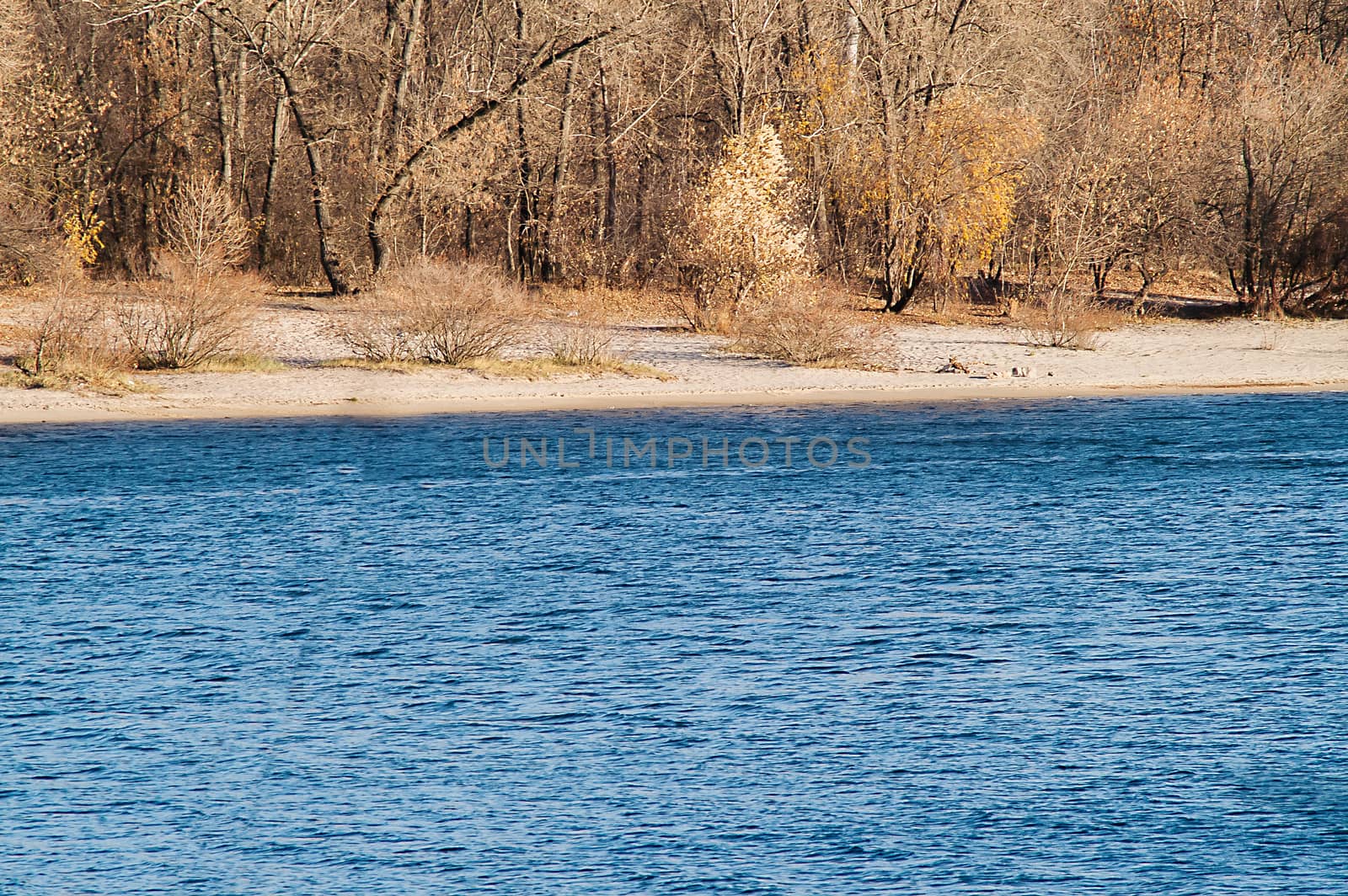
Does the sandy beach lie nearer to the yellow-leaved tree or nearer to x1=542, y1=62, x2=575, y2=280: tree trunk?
the yellow-leaved tree

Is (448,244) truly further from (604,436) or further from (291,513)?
(291,513)

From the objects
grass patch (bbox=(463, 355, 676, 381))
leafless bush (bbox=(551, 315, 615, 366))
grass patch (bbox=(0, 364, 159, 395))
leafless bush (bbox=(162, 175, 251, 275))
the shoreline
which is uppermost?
leafless bush (bbox=(162, 175, 251, 275))

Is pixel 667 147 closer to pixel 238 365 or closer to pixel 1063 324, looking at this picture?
pixel 1063 324

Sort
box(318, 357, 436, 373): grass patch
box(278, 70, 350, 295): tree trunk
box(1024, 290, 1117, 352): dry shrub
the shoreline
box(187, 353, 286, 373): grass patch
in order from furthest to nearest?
box(278, 70, 350, 295): tree trunk → box(1024, 290, 1117, 352): dry shrub → box(318, 357, 436, 373): grass patch → box(187, 353, 286, 373): grass patch → the shoreline

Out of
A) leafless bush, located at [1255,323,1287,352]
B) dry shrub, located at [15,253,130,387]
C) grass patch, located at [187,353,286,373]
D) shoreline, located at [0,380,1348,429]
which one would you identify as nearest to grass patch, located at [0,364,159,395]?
dry shrub, located at [15,253,130,387]

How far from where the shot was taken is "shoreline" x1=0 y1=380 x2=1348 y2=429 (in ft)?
89.4

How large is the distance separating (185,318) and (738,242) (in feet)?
40.8

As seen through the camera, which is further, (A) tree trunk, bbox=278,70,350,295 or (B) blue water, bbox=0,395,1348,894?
(A) tree trunk, bbox=278,70,350,295

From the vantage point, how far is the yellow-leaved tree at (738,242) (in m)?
35.9

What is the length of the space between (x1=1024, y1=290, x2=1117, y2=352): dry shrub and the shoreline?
3.31m

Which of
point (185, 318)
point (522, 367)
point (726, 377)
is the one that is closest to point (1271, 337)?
point (726, 377)

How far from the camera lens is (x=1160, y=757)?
10672mm

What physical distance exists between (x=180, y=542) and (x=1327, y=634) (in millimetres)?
11935

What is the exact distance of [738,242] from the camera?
35.9m
